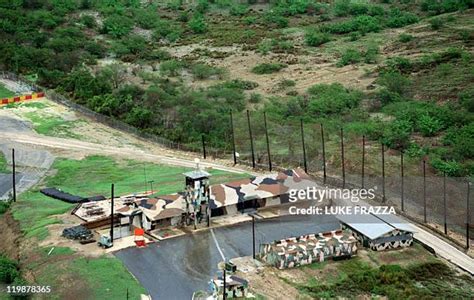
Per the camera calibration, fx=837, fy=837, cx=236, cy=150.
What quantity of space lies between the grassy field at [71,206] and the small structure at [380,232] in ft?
46.4

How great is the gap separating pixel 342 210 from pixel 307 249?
899 centimetres

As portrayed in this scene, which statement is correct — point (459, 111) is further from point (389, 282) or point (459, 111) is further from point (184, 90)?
point (389, 282)

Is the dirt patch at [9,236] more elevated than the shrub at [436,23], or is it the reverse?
the shrub at [436,23]

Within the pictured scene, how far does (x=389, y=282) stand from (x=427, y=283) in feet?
8.88

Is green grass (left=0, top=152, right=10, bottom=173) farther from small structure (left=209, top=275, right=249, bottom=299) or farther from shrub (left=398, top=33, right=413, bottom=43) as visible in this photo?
shrub (left=398, top=33, right=413, bottom=43)

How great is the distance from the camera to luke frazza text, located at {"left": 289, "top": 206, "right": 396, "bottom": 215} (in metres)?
55.8

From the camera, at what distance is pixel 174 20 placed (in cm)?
13888

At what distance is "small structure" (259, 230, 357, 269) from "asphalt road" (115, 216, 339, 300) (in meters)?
2.32

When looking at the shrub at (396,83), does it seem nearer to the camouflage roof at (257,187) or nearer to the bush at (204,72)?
the bush at (204,72)

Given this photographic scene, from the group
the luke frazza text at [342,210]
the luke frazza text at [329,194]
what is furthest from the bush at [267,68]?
the luke frazza text at [342,210]

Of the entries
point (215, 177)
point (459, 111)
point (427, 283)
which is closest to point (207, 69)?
point (459, 111)

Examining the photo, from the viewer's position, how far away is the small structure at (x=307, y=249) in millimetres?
47875

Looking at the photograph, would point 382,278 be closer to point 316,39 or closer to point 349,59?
point 349,59

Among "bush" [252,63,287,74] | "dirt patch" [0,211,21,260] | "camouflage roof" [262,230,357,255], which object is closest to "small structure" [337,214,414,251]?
"camouflage roof" [262,230,357,255]
